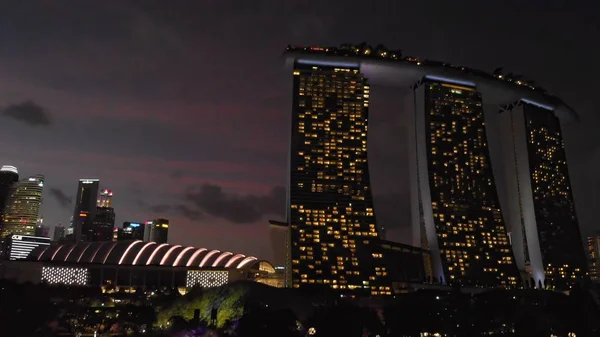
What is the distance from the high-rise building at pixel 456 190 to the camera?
132 meters

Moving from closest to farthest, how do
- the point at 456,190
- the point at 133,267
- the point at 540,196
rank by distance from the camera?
the point at 133,267
the point at 456,190
the point at 540,196

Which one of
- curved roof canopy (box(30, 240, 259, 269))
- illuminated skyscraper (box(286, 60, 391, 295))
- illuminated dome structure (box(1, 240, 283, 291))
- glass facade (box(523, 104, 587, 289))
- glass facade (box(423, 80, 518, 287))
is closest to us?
illuminated skyscraper (box(286, 60, 391, 295))

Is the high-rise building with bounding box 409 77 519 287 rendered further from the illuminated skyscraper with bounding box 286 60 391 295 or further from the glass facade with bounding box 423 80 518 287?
the illuminated skyscraper with bounding box 286 60 391 295

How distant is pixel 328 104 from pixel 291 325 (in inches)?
3472

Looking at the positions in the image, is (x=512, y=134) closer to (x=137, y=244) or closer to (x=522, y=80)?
(x=522, y=80)

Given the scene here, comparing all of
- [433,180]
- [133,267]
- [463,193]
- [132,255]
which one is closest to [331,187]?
[433,180]

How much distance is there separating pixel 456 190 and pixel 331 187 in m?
35.3

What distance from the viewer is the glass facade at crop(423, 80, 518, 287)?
13200 centimetres

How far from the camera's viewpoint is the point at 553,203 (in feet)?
504

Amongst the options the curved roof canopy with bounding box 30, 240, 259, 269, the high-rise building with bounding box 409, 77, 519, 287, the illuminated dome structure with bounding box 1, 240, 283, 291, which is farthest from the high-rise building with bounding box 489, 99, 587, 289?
the curved roof canopy with bounding box 30, 240, 259, 269

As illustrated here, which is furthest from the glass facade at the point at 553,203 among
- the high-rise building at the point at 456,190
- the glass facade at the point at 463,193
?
the glass facade at the point at 463,193

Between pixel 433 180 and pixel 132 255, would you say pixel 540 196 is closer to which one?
pixel 433 180

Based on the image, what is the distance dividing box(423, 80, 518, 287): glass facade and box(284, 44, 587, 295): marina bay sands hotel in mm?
283

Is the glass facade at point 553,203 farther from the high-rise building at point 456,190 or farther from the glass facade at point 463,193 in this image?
the glass facade at point 463,193
